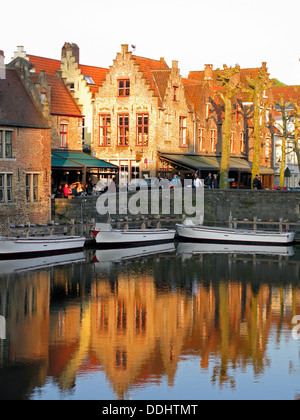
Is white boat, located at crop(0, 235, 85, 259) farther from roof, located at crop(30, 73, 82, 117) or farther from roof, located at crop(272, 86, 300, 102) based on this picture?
roof, located at crop(272, 86, 300, 102)

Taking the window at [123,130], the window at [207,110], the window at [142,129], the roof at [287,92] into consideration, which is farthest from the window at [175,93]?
the roof at [287,92]

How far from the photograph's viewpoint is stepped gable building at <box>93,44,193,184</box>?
55906mm

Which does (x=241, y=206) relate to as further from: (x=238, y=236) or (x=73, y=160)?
(x=73, y=160)

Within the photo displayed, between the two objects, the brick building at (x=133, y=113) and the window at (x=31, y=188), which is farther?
the brick building at (x=133, y=113)

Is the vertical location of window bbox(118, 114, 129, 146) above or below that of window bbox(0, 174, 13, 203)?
above

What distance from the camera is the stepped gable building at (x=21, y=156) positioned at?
128 ft

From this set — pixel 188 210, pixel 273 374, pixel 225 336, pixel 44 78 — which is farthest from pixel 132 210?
pixel 273 374

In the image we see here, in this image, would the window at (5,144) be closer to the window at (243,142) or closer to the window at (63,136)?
the window at (63,136)

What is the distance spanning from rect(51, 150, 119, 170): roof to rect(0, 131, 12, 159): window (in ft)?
25.7

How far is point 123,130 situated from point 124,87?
3.24 metres

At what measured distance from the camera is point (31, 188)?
40.7 m

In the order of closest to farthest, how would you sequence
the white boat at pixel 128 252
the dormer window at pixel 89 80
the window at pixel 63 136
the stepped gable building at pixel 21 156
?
the white boat at pixel 128 252, the stepped gable building at pixel 21 156, the window at pixel 63 136, the dormer window at pixel 89 80

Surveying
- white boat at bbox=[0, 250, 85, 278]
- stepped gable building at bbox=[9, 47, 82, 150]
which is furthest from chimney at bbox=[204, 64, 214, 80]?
white boat at bbox=[0, 250, 85, 278]
